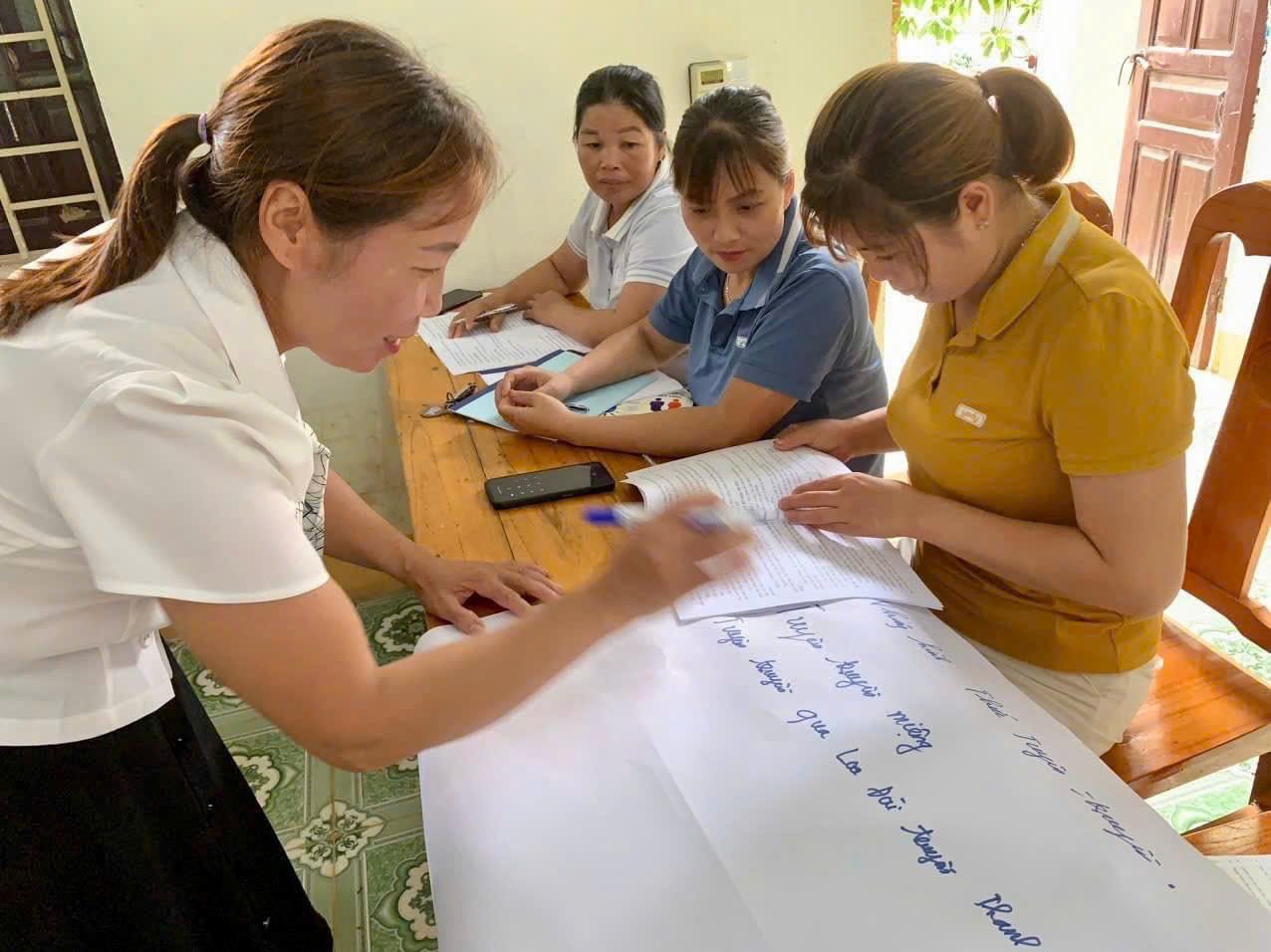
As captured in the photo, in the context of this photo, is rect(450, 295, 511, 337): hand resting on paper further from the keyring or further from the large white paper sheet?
the large white paper sheet

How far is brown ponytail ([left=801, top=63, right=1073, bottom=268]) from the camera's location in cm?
86

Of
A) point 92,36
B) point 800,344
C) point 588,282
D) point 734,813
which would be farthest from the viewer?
point 588,282

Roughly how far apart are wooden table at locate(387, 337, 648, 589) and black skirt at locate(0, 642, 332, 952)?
0.34 metres

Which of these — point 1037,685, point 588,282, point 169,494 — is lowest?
point 1037,685

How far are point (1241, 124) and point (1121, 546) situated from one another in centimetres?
282

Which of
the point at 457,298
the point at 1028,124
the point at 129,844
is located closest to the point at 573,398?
the point at 457,298

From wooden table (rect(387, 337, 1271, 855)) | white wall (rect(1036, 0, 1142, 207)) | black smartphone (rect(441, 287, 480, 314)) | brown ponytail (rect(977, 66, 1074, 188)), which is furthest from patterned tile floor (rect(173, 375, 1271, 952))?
white wall (rect(1036, 0, 1142, 207))

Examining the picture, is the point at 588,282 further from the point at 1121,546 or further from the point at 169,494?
the point at 169,494

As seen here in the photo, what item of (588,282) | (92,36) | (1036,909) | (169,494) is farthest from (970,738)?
(92,36)

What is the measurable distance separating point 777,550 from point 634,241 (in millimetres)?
1027

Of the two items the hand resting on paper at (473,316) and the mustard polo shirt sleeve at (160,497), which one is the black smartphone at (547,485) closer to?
the mustard polo shirt sleeve at (160,497)

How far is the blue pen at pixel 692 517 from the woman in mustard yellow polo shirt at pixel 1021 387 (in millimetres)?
73

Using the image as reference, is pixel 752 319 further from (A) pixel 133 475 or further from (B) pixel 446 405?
(A) pixel 133 475

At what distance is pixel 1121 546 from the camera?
83cm
